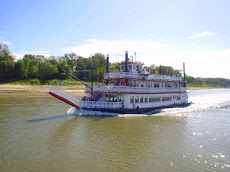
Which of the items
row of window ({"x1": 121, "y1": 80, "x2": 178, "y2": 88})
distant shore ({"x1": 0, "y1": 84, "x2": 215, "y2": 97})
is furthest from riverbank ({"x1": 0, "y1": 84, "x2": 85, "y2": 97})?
row of window ({"x1": 121, "y1": 80, "x2": 178, "y2": 88})

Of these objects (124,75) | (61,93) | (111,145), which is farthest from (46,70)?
(111,145)

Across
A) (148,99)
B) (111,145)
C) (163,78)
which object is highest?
(163,78)

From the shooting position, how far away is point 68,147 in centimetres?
1490

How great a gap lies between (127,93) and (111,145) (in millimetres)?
11942

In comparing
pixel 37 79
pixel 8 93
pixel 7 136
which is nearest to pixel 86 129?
pixel 7 136

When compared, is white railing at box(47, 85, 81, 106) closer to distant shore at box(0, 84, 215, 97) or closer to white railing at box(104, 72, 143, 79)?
white railing at box(104, 72, 143, 79)

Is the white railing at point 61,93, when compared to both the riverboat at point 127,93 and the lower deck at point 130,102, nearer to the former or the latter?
the riverboat at point 127,93

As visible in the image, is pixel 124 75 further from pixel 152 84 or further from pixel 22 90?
pixel 22 90

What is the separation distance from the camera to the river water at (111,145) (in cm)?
1219

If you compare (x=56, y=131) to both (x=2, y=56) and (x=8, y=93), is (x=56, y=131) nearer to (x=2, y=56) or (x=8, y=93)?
(x=8, y=93)

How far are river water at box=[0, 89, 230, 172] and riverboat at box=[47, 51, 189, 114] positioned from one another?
2.95 metres

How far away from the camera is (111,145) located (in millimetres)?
15484

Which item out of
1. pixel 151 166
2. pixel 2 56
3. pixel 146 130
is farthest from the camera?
pixel 2 56

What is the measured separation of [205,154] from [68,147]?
967cm
